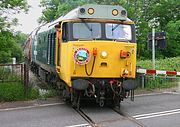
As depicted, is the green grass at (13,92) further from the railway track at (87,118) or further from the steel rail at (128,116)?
the steel rail at (128,116)

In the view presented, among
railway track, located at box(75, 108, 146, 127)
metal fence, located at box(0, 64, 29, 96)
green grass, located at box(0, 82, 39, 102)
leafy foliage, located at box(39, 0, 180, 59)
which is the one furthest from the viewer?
leafy foliage, located at box(39, 0, 180, 59)

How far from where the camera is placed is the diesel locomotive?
1163cm

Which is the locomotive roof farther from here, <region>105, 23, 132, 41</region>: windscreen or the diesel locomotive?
<region>105, 23, 132, 41</region>: windscreen

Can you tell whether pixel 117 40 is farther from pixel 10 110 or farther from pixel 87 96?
pixel 10 110

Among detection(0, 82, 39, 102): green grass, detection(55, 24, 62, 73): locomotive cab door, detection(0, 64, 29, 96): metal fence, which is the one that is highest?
detection(55, 24, 62, 73): locomotive cab door

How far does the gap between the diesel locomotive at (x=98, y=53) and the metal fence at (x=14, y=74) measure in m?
2.97

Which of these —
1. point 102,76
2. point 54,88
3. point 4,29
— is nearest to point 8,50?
point 4,29

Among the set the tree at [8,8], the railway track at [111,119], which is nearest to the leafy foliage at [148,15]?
the tree at [8,8]

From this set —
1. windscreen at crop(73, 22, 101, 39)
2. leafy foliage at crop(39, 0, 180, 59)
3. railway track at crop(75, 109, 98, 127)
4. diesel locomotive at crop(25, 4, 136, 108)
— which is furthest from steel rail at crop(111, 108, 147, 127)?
leafy foliage at crop(39, 0, 180, 59)

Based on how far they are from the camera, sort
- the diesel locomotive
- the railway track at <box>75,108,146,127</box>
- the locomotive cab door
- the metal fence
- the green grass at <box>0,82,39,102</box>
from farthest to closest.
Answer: the metal fence < the green grass at <box>0,82,39,102</box> < the locomotive cab door < the diesel locomotive < the railway track at <box>75,108,146,127</box>

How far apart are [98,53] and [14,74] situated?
4.63m

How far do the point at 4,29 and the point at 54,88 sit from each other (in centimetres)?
501

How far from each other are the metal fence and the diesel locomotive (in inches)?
117

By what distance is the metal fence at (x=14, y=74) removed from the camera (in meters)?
14.6
